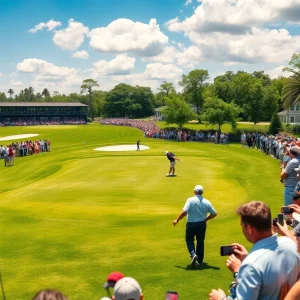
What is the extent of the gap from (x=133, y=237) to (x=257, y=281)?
9404mm

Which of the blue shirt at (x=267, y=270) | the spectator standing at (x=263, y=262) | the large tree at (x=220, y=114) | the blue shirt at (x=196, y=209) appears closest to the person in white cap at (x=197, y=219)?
the blue shirt at (x=196, y=209)

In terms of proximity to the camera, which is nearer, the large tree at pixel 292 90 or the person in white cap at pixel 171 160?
the person in white cap at pixel 171 160

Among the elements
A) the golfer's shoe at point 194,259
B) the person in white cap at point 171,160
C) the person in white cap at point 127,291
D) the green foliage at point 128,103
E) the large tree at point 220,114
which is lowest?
the golfer's shoe at point 194,259

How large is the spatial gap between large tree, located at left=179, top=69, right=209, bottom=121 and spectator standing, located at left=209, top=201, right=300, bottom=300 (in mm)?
135036

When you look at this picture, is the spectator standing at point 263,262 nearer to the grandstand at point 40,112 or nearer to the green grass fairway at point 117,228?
the green grass fairway at point 117,228

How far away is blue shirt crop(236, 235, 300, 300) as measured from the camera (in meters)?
4.40

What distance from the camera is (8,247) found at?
12.5 metres

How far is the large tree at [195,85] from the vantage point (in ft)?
451

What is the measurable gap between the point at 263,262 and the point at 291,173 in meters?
8.80

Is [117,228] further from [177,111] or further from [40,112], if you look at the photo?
[40,112]

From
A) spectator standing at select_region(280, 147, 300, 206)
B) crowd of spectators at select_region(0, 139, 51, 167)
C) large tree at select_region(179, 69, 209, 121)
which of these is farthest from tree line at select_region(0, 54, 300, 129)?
spectator standing at select_region(280, 147, 300, 206)

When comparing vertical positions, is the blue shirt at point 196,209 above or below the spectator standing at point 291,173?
below

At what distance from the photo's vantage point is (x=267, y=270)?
175 inches

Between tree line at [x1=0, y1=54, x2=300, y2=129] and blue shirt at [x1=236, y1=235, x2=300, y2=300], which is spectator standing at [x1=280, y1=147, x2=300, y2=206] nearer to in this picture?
blue shirt at [x1=236, y1=235, x2=300, y2=300]
